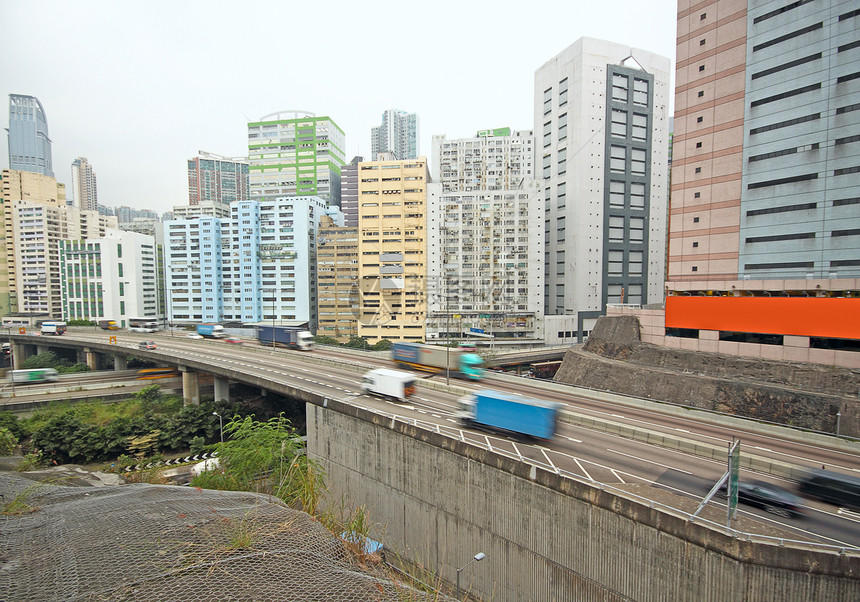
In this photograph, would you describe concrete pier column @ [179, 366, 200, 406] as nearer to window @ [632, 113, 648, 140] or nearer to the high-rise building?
the high-rise building

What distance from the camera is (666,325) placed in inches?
1330

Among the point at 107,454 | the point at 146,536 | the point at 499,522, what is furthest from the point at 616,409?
the point at 107,454

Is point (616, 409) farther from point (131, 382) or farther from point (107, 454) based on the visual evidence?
point (131, 382)

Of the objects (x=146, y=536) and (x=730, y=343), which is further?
(x=730, y=343)

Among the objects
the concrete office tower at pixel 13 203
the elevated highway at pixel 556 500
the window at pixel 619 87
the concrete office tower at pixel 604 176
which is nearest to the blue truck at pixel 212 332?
the elevated highway at pixel 556 500

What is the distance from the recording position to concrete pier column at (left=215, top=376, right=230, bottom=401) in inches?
1433

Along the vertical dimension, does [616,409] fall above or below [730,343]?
below

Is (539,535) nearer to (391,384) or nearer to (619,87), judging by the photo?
(391,384)

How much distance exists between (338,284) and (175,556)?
6362 centimetres

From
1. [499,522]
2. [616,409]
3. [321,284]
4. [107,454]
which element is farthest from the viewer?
[321,284]

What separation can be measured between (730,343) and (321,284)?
56.1m

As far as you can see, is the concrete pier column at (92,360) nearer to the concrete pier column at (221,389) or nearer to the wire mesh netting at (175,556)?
the concrete pier column at (221,389)

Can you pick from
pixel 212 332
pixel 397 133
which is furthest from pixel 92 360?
pixel 397 133

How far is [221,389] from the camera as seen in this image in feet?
120
